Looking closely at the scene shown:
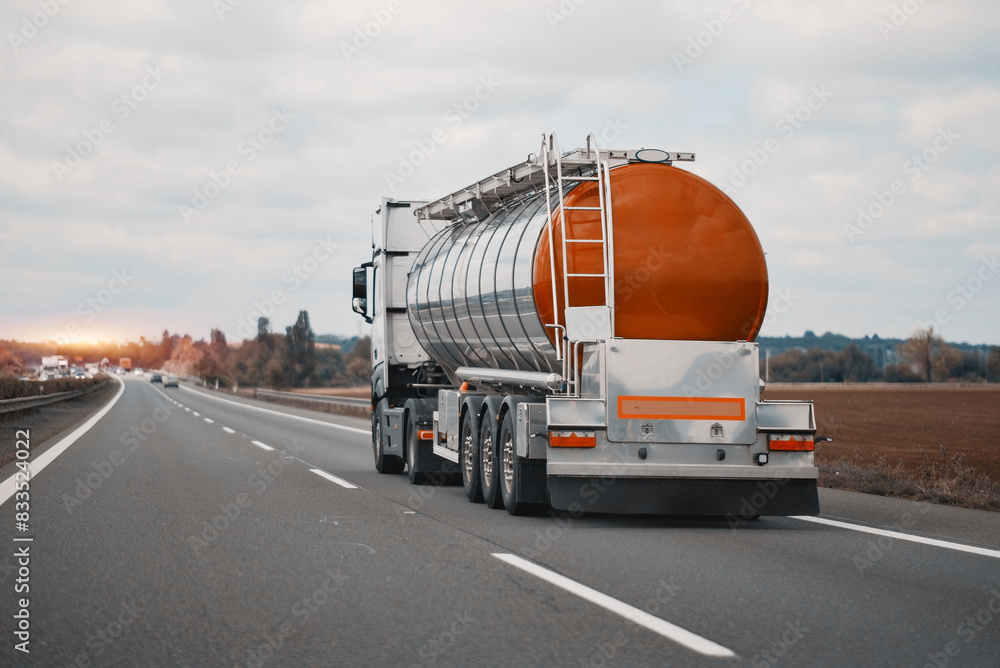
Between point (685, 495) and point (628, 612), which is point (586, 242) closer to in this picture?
point (685, 495)

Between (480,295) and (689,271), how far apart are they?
2835 mm

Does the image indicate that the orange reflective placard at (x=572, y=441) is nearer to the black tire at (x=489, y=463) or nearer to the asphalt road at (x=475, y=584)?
the asphalt road at (x=475, y=584)

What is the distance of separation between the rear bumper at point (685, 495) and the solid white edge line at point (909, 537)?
41cm

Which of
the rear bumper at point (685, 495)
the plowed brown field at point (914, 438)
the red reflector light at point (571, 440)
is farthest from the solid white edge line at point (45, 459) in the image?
the plowed brown field at point (914, 438)

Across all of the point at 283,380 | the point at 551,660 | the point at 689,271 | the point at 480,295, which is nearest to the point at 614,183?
the point at 689,271

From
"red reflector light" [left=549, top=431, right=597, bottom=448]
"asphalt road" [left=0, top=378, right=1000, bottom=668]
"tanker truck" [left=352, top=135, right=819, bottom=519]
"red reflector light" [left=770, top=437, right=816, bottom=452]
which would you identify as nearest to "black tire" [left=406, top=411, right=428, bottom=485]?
"asphalt road" [left=0, top=378, right=1000, bottom=668]

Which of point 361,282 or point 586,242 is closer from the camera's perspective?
point 586,242

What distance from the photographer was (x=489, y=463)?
1195 cm

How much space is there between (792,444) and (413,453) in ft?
20.6

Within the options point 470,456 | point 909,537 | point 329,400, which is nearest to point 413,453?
point 470,456

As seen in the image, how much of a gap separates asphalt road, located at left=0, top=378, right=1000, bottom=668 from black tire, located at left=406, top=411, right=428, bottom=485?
222 cm

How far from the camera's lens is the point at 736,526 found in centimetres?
1037
